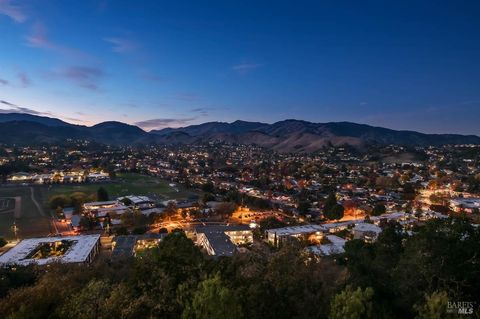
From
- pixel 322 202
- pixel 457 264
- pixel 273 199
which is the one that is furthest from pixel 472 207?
pixel 457 264

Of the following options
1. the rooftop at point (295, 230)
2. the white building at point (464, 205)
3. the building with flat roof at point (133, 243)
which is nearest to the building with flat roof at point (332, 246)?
the rooftop at point (295, 230)

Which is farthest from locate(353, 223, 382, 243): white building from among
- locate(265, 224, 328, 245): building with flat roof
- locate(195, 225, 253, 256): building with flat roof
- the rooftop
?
locate(195, 225, 253, 256): building with flat roof

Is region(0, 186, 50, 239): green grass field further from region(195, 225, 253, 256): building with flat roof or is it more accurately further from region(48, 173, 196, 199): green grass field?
region(195, 225, 253, 256): building with flat roof

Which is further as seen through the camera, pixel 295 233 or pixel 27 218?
pixel 27 218

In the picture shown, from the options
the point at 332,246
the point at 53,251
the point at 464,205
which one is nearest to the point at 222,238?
the point at 332,246

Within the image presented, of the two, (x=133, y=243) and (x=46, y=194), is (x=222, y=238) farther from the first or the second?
(x=46, y=194)

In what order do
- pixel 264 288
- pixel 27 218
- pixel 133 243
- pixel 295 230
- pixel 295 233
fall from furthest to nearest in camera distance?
pixel 27 218, pixel 295 230, pixel 295 233, pixel 133 243, pixel 264 288

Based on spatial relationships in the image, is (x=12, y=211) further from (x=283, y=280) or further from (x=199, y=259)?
(x=283, y=280)
